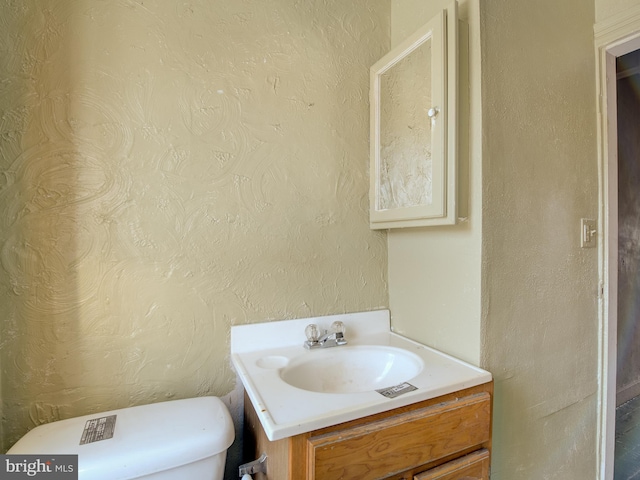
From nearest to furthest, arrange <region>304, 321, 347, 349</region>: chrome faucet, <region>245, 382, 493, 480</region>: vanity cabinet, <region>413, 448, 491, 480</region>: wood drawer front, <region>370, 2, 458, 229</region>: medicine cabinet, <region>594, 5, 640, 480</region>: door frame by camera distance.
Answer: <region>245, 382, 493, 480</region>: vanity cabinet
<region>413, 448, 491, 480</region>: wood drawer front
<region>370, 2, 458, 229</region>: medicine cabinet
<region>304, 321, 347, 349</region>: chrome faucet
<region>594, 5, 640, 480</region>: door frame

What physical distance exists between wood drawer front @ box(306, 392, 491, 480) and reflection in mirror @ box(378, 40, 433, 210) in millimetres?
571

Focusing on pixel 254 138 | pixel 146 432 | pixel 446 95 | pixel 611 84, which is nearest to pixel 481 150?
pixel 446 95

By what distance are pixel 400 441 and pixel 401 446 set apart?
0.01 metres

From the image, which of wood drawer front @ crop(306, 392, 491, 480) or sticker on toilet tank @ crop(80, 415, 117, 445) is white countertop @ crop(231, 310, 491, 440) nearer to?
wood drawer front @ crop(306, 392, 491, 480)

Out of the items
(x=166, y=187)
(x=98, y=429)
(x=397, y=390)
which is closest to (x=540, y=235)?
(x=397, y=390)

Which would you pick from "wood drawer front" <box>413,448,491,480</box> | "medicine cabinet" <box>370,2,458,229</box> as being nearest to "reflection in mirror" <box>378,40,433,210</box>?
"medicine cabinet" <box>370,2,458,229</box>

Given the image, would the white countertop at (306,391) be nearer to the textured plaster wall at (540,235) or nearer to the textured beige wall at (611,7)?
the textured plaster wall at (540,235)

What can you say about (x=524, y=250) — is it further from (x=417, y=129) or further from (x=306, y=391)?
(x=306, y=391)

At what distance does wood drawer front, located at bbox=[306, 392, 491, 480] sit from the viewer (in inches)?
25.4

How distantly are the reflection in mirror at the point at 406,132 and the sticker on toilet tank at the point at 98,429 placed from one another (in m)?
1.01

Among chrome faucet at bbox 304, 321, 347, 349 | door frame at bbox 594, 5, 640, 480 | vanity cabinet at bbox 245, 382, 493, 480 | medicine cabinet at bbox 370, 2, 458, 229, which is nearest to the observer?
vanity cabinet at bbox 245, 382, 493, 480

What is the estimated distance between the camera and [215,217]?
39.8 inches

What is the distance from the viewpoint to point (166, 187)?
955 mm

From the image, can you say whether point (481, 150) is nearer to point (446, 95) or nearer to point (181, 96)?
point (446, 95)
